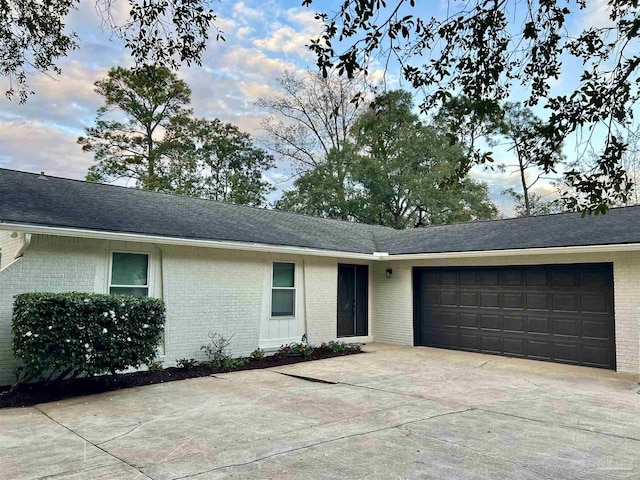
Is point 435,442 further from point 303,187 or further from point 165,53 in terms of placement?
point 303,187

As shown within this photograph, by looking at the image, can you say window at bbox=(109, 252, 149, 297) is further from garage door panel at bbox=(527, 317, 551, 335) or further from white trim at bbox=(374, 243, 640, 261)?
garage door panel at bbox=(527, 317, 551, 335)

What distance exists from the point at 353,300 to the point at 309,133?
18219 millimetres

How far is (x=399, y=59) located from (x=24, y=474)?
4.84 meters

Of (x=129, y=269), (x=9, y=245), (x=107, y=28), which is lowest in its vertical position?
(x=129, y=269)

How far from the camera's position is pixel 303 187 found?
1075 inches

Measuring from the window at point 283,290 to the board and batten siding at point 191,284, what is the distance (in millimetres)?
192

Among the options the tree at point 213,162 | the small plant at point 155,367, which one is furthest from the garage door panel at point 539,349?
the tree at point 213,162

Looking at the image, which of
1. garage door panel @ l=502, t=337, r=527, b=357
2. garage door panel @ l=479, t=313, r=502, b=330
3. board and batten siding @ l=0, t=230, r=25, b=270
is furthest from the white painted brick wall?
garage door panel @ l=502, t=337, r=527, b=357

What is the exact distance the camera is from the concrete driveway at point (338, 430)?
414 centimetres

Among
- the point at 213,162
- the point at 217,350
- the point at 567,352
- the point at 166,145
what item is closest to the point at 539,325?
the point at 567,352

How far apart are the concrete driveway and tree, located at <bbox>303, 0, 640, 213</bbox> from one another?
2.46m

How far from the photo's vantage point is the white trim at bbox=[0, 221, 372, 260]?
723cm

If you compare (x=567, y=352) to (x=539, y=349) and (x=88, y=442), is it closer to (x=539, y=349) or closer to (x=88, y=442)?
(x=539, y=349)

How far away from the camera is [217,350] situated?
383 inches
